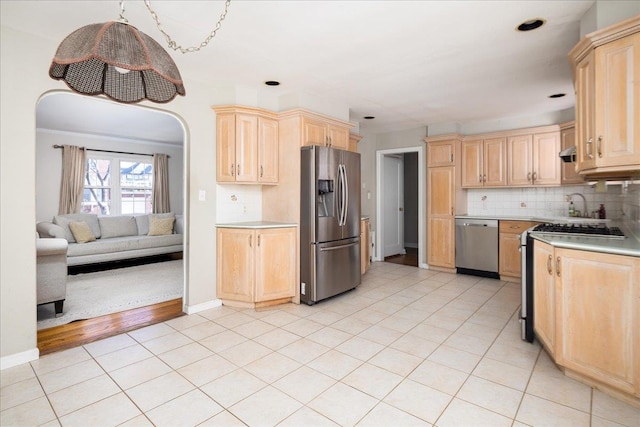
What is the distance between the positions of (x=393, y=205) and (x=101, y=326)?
5.42 meters

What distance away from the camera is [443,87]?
3.78 meters

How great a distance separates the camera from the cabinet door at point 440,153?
5285 millimetres

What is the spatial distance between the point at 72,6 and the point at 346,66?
2.19 metres

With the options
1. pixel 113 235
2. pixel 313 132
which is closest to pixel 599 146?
pixel 313 132

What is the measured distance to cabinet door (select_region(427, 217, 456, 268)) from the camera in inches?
208

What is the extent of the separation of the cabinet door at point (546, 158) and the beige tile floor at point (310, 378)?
7.80 feet

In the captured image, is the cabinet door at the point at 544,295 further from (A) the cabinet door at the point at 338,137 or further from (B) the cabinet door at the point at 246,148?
(B) the cabinet door at the point at 246,148

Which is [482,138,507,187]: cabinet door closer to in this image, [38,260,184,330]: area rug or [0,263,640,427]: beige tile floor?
[0,263,640,427]: beige tile floor

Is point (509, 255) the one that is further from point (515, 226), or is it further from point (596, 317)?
point (596, 317)

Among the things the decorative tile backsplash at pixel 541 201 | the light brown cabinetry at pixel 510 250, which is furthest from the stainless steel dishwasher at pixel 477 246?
the decorative tile backsplash at pixel 541 201

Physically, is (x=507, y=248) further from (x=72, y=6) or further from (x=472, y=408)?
(x=72, y=6)

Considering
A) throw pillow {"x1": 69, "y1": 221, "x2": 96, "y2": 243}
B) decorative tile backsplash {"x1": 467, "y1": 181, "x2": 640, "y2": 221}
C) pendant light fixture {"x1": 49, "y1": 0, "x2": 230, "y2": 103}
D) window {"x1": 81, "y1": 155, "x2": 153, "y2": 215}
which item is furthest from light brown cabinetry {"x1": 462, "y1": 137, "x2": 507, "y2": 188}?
window {"x1": 81, "y1": 155, "x2": 153, "y2": 215}

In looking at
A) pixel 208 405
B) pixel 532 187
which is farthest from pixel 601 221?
pixel 208 405

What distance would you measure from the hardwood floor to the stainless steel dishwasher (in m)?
4.16
